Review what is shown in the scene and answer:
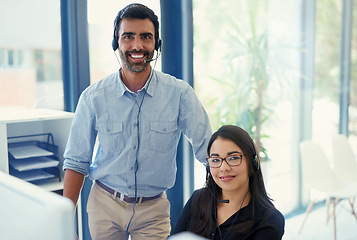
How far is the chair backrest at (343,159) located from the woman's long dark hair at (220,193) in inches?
83.2

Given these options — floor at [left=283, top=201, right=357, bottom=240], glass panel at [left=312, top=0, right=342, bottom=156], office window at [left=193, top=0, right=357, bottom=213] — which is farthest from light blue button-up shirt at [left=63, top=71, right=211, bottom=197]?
glass panel at [left=312, top=0, right=342, bottom=156]

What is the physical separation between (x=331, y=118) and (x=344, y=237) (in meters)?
1.13

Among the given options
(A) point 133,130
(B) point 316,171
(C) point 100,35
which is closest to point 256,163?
(A) point 133,130

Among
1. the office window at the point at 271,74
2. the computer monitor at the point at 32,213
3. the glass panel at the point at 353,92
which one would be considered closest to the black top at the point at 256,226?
the computer monitor at the point at 32,213

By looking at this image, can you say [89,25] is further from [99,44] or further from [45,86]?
[45,86]

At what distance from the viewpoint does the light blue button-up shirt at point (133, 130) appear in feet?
5.98

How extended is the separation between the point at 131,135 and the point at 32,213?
46.7 inches

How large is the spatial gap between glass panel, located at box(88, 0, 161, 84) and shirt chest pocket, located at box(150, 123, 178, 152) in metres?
0.83

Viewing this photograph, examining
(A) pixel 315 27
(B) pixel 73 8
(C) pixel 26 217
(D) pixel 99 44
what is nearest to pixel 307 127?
(A) pixel 315 27

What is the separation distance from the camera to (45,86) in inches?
95.8

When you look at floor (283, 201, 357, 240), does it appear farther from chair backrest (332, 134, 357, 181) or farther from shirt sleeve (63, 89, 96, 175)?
shirt sleeve (63, 89, 96, 175)

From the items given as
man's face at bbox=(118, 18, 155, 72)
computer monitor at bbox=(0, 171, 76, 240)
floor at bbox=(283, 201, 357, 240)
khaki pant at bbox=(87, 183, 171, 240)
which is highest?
man's face at bbox=(118, 18, 155, 72)

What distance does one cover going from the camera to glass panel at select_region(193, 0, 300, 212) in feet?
10.6

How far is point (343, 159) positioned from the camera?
3.49m
